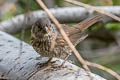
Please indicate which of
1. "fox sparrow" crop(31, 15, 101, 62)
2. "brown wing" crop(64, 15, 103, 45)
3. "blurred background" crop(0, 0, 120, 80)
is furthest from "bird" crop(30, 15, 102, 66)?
"blurred background" crop(0, 0, 120, 80)

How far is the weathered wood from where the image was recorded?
220 cm

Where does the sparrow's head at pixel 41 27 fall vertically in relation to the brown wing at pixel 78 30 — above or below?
above

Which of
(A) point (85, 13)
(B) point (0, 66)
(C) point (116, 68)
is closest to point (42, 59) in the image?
(B) point (0, 66)

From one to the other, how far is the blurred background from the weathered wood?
1469 millimetres

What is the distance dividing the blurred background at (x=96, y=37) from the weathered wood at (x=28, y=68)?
1469 millimetres

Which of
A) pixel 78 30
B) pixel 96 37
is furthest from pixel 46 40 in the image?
pixel 96 37

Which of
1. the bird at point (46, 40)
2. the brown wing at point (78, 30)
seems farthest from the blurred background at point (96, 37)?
the bird at point (46, 40)

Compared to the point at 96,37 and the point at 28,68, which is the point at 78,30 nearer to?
the point at 28,68

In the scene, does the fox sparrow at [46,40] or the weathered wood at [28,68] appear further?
the fox sparrow at [46,40]

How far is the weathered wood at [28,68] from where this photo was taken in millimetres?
2197

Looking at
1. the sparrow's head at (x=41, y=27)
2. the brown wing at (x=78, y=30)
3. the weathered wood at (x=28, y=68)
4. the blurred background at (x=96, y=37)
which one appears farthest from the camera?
the blurred background at (x=96, y=37)

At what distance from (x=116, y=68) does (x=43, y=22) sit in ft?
7.62

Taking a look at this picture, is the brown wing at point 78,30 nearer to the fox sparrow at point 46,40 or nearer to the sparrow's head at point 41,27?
the fox sparrow at point 46,40

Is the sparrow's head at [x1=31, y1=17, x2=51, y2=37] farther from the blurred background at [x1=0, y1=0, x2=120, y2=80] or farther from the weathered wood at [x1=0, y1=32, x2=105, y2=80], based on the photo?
the blurred background at [x1=0, y1=0, x2=120, y2=80]
